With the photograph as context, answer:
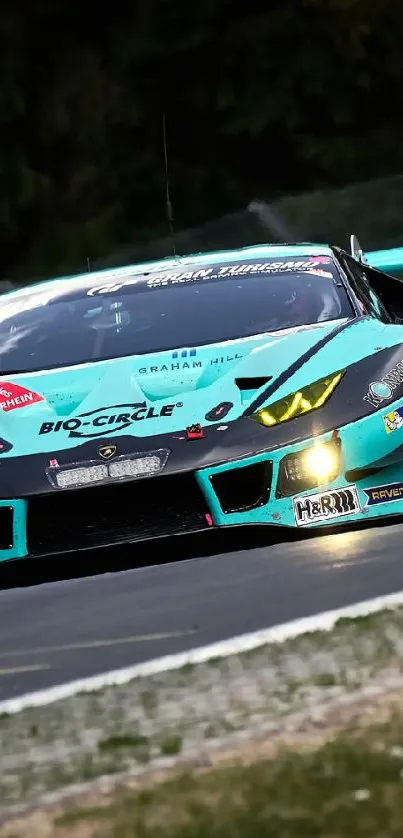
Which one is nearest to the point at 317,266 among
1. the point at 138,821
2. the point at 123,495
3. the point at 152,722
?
the point at 123,495

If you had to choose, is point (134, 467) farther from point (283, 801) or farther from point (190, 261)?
point (190, 261)

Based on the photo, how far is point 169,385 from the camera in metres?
4.94

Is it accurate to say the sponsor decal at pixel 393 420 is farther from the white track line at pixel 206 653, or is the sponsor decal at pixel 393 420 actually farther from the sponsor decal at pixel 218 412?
the white track line at pixel 206 653

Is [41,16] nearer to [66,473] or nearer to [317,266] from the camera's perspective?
[317,266]

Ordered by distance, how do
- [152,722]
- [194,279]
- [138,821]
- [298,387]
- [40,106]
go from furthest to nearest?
[40,106], [194,279], [298,387], [152,722], [138,821]

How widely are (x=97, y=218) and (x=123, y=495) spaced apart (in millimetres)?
18636

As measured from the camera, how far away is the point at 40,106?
74.2 feet

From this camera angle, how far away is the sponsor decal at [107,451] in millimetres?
4497

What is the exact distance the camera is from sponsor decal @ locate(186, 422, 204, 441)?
4535mm

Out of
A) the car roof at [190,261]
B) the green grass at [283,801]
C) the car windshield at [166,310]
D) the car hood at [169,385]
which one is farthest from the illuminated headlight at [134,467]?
the car roof at [190,261]

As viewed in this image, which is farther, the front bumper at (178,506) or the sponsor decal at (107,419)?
the sponsor decal at (107,419)

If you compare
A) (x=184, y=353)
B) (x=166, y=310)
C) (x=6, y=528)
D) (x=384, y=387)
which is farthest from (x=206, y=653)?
(x=166, y=310)

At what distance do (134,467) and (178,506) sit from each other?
0.58 feet

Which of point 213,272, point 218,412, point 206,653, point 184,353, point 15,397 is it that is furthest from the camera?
point 213,272
